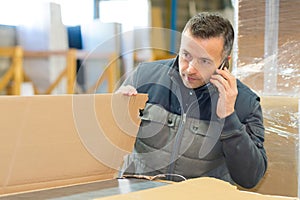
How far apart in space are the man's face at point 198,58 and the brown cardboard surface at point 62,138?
289 millimetres

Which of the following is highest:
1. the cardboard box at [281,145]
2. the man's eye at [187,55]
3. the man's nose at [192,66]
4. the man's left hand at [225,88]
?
the man's eye at [187,55]

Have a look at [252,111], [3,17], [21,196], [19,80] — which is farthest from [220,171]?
[3,17]

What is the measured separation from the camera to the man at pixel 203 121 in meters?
1.27

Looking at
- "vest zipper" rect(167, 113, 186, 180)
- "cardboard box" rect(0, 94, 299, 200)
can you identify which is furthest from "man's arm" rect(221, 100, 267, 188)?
"cardboard box" rect(0, 94, 299, 200)

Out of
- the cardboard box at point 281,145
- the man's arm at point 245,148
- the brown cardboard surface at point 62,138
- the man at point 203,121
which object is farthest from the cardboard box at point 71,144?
the cardboard box at point 281,145

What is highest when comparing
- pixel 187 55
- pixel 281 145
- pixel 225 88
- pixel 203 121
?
pixel 187 55

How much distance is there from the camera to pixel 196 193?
774 mm

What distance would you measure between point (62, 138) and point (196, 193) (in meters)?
0.32

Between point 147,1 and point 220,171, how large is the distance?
11.2ft

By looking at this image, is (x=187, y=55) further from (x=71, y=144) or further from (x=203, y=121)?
(x=71, y=144)

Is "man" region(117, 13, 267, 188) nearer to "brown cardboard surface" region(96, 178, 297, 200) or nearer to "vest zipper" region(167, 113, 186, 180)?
"vest zipper" region(167, 113, 186, 180)

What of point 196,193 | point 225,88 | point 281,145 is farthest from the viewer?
point 281,145

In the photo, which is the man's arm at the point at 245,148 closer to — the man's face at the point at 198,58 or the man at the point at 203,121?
the man at the point at 203,121

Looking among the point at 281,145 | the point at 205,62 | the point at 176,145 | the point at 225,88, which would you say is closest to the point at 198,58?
the point at 205,62
